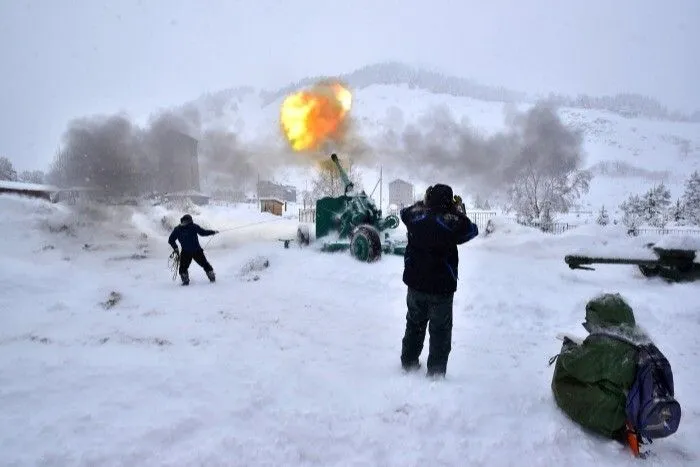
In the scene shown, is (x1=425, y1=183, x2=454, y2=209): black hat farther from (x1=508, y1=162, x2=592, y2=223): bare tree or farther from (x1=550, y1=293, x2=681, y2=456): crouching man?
(x1=508, y1=162, x2=592, y2=223): bare tree

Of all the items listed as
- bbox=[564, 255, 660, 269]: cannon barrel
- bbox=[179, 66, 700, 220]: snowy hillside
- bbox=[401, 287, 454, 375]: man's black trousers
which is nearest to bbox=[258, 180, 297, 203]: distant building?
bbox=[179, 66, 700, 220]: snowy hillside

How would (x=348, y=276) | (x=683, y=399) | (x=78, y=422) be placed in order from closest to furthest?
(x=78, y=422), (x=683, y=399), (x=348, y=276)

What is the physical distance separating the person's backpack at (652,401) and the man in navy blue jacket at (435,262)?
54.8 inches

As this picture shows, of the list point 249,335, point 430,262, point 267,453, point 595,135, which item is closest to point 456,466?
point 267,453

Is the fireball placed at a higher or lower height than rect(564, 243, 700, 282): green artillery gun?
higher

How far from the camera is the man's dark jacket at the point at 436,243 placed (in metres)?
3.50

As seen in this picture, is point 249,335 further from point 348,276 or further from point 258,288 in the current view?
point 348,276

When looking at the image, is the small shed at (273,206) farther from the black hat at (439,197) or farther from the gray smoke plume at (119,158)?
the black hat at (439,197)

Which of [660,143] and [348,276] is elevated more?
[660,143]

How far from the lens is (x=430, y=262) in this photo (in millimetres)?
3572

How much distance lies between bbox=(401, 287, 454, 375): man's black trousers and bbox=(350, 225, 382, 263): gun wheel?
20.0 feet

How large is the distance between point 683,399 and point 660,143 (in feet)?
438

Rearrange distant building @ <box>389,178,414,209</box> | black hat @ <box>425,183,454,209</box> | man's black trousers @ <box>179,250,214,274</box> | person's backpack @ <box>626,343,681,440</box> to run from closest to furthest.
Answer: person's backpack @ <box>626,343,681,440</box> → black hat @ <box>425,183,454,209</box> → man's black trousers @ <box>179,250,214,274</box> → distant building @ <box>389,178,414,209</box>

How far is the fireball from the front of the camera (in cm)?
1432
